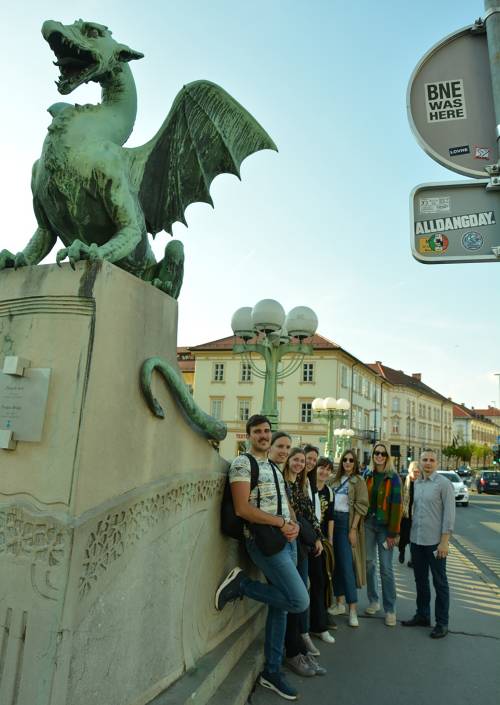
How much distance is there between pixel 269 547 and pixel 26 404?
1681mm

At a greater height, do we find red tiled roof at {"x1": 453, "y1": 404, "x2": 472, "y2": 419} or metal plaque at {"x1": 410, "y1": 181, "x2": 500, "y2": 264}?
red tiled roof at {"x1": 453, "y1": 404, "x2": 472, "y2": 419}

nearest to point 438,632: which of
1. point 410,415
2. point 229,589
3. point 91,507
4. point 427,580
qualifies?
point 427,580

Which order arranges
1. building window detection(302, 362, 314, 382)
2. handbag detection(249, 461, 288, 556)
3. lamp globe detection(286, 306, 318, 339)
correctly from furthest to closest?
building window detection(302, 362, 314, 382)
lamp globe detection(286, 306, 318, 339)
handbag detection(249, 461, 288, 556)

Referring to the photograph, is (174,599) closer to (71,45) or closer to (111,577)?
(111,577)

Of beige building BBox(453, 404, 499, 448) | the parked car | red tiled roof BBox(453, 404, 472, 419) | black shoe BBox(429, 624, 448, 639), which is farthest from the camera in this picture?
red tiled roof BBox(453, 404, 472, 419)

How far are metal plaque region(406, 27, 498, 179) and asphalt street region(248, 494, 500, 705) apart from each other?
309cm

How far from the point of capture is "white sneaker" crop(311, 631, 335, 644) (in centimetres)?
420

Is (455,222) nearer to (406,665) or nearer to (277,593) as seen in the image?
(277,593)

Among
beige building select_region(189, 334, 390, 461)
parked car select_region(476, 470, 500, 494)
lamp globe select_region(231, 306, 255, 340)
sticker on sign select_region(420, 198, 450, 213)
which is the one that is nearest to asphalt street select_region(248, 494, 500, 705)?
sticker on sign select_region(420, 198, 450, 213)

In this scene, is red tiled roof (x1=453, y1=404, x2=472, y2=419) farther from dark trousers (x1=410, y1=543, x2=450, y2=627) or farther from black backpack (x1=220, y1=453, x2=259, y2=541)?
black backpack (x1=220, y1=453, x2=259, y2=541)

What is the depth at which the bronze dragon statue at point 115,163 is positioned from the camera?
2.77m

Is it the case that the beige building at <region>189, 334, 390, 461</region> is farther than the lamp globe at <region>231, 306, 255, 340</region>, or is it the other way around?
the beige building at <region>189, 334, 390, 461</region>

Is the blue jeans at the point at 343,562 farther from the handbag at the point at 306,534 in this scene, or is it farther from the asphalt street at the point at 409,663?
the handbag at the point at 306,534

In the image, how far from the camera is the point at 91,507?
2.13 metres
